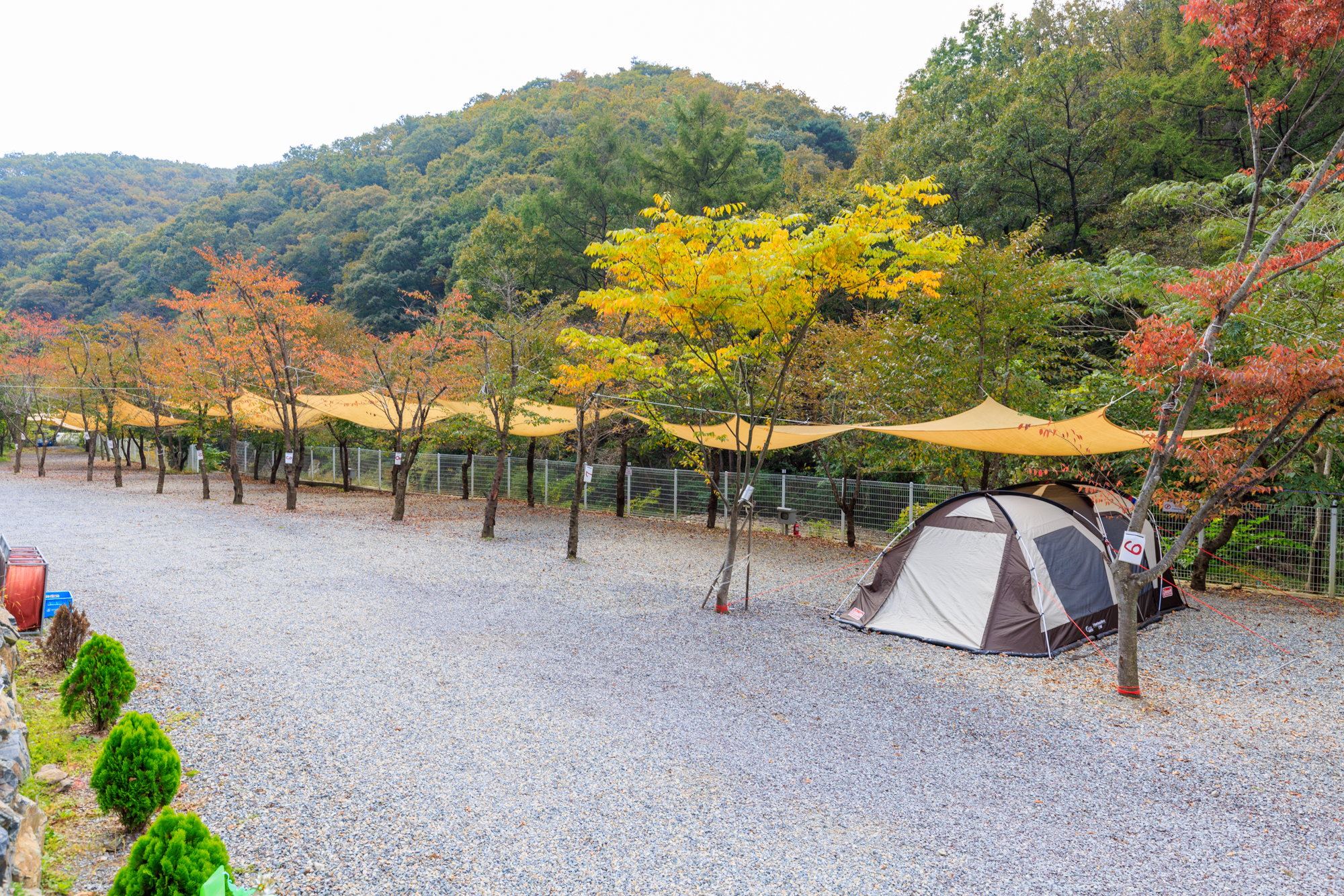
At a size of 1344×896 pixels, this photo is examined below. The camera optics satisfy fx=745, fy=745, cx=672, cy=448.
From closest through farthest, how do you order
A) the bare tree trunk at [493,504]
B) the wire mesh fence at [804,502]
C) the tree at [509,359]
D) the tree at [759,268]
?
the tree at [759,268] < the wire mesh fence at [804,502] < the tree at [509,359] < the bare tree trunk at [493,504]

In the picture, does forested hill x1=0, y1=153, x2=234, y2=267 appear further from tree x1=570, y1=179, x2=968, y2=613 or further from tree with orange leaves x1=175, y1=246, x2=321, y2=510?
tree x1=570, y1=179, x2=968, y2=613

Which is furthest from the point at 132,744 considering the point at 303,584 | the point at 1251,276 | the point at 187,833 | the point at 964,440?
the point at 964,440

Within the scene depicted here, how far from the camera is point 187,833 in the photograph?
6.37ft

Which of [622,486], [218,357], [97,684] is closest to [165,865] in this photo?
[97,684]

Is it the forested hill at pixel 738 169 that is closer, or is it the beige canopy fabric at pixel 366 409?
the beige canopy fabric at pixel 366 409

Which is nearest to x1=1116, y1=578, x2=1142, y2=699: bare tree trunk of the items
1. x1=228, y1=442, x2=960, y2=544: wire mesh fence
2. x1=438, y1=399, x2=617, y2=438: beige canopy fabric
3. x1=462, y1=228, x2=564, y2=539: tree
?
x1=228, y1=442, x2=960, y2=544: wire mesh fence

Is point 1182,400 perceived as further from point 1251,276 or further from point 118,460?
point 118,460

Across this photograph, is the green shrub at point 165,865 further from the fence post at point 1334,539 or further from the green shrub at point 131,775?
the fence post at point 1334,539

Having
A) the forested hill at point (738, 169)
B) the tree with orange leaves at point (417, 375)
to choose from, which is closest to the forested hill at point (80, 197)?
the forested hill at point (738, 169)

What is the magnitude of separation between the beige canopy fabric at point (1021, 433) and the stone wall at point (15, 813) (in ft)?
19.6

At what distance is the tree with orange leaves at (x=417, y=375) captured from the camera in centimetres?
1241

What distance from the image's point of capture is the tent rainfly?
5.43 metres

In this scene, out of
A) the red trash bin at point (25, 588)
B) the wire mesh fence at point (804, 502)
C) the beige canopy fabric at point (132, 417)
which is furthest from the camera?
the beige canopy fabric at point (132, 417)

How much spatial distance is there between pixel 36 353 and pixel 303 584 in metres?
22.3
